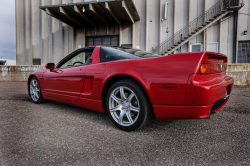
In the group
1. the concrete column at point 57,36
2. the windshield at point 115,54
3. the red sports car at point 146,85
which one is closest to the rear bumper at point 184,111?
the red sports car at point 146,85

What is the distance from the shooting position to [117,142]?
72.0 inches

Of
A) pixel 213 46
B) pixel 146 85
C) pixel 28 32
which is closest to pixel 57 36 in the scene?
pixel 28 32

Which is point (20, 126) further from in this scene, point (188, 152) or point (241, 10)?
point (241, 10)

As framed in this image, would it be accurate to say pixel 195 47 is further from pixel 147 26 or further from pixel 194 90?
pixel 194 90

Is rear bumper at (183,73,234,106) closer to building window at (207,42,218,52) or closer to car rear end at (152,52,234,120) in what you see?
car rear end at (152,52,234,120)

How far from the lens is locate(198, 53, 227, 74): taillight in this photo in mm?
1783

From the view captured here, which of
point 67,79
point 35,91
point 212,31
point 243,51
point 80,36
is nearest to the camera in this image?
point 67,79

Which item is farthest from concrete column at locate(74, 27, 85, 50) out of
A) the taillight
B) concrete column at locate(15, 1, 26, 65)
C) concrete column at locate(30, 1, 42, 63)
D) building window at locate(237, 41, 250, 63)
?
the taillight

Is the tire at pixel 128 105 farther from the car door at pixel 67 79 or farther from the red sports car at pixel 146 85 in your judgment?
the car door at pixel 67 79

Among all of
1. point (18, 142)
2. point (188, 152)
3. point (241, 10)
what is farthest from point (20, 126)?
point (241, 10)

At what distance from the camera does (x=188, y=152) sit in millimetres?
1604

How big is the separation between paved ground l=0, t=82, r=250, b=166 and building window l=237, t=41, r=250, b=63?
1187 cm

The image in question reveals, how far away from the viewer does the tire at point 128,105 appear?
→ 196cm

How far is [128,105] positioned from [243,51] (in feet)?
44.4
